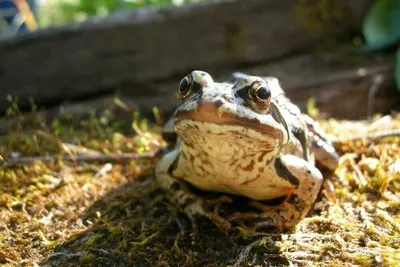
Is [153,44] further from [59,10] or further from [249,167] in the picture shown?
[249,167]

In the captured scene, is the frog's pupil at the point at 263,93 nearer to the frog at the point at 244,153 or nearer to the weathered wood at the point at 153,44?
the frog at the point at 244,153

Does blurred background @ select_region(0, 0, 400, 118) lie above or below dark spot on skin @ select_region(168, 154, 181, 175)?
above

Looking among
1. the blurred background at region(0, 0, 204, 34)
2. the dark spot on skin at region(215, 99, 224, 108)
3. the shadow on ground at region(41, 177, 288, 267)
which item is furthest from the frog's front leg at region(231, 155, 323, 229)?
the blurred background at region(0, 0, 204, 34)

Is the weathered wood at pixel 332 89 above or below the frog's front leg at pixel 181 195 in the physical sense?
above

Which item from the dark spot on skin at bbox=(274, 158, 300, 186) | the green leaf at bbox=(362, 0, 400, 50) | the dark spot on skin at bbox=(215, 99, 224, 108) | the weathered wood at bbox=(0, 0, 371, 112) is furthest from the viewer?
the green leaf at bbox=(362, 0, 400, 50)

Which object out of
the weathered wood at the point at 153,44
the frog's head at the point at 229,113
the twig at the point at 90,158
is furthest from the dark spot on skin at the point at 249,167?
the weathered wood at the point at 153,44

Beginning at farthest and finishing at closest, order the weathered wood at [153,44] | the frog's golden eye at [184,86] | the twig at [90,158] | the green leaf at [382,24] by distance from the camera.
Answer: the green leaf at [382,24] → the weathered wood at [153,44] → the twig at [90,158] → the frog's golden eye at [184,86]

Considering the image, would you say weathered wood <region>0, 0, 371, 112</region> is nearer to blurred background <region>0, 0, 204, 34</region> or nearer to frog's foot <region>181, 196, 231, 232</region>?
blurred background <region>0, 0, 204, 34</region>
